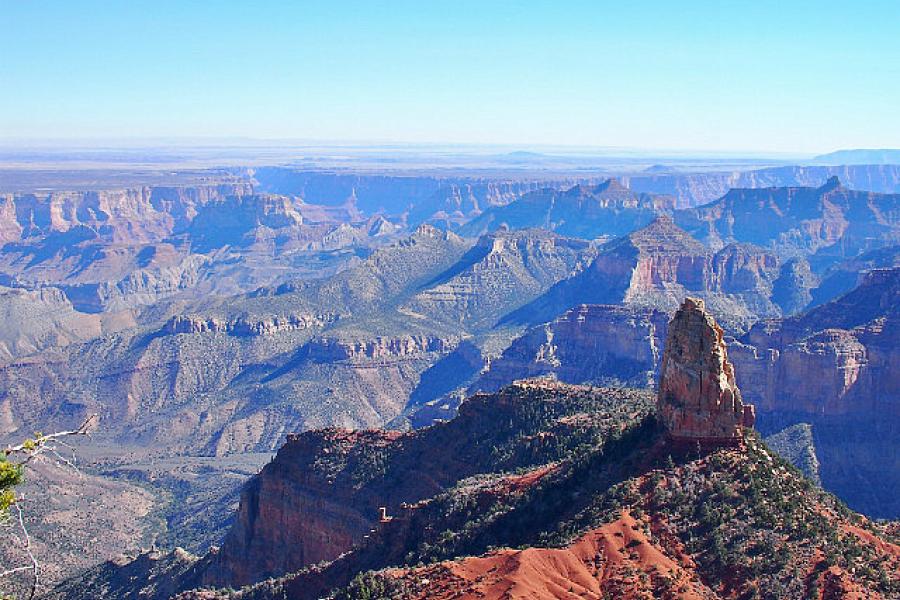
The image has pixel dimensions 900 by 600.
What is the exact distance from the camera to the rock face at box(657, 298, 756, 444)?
4912 cm

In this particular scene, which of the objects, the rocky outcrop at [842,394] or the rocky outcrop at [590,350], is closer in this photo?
the rocky outcrop at [842,394]

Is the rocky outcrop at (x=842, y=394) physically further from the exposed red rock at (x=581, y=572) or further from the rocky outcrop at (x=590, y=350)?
the exposed red rock at (x=581, y=572)

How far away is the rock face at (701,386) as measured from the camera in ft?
161

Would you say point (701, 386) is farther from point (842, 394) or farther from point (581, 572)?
point (842, 394)

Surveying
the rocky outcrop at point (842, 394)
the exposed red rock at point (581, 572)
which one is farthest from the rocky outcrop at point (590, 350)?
the exposed red rock at point (581, 572)

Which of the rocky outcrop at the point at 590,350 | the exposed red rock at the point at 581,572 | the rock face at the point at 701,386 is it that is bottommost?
the rocky outcrop at the point at 590,350

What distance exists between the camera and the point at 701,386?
161 ft

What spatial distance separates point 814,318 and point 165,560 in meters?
103

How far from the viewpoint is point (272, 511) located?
8012 centimetres

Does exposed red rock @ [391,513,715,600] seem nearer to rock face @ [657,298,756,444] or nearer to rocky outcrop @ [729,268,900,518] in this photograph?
rock face @ [657,298,756,444]

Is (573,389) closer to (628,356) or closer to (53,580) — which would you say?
(53,580)

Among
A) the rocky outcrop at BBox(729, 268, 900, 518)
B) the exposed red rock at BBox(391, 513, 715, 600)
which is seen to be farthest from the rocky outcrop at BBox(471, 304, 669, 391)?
the exposed red rock at BBox(391, 513, 715, 600)

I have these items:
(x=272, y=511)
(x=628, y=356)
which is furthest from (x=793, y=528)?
(x=628, y=356)

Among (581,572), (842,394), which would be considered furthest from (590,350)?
(581,572)
